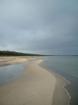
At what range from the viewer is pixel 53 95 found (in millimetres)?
7062

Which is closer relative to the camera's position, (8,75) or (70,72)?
(8,75)

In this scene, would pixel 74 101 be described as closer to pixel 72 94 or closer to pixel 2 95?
pixel 72 94

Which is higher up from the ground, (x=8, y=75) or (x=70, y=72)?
(x=8, y=75)

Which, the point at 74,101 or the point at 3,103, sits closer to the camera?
the point at 3,103

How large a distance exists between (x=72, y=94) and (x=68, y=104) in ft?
5.04

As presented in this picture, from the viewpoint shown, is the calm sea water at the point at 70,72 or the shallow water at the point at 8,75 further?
the shallow water at the point at 8,75

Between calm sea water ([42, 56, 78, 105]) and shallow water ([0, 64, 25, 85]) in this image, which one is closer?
calm sea water ([42, 56, 78, 105])

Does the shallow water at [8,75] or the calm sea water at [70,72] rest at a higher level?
the shallow water at [8,75]

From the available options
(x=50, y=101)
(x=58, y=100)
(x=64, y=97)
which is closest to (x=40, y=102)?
(x=50, y=101)

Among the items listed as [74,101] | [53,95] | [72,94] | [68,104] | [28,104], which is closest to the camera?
[28,104]

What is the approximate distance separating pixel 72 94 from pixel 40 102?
7.85 feet

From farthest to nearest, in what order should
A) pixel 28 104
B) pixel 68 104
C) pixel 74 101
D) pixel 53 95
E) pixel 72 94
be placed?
pixel 72 94 → pixel 53 95 → pixel 74 101 → pixel 68 104 → pixel 28 104

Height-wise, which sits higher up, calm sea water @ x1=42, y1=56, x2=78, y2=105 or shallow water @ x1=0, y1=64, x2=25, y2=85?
shallow water @ x1=0, y1=64, x2=25, y2=85

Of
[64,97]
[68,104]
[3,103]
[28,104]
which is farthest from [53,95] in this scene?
[3,103]
